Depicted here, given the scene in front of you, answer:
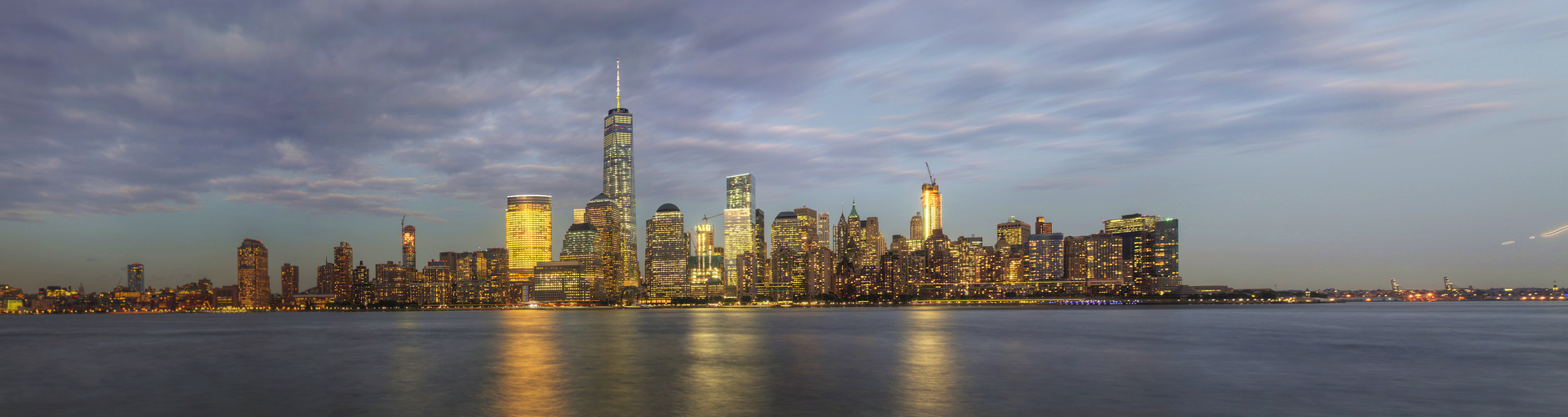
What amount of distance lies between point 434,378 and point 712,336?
48598 millimetres

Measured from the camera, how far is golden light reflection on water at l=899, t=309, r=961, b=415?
35.7 meters

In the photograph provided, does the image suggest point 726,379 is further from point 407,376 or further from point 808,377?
point 407,376

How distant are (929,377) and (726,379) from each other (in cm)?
1168

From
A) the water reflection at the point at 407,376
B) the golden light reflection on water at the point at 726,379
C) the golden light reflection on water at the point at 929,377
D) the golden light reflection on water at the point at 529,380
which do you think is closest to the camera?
the golden light reflection on water at the point at 929,377

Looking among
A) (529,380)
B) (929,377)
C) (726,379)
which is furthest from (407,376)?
(929,377)

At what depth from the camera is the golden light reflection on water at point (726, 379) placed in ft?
118

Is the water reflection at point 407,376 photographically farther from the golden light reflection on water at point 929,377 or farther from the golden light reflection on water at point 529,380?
the golden light reflection on water at point 929,377

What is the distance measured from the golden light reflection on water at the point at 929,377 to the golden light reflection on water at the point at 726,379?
273 inches

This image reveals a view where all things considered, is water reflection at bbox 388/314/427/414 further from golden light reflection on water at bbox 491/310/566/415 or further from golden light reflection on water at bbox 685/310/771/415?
golden light reflection on water at bbox 685/310/771/415

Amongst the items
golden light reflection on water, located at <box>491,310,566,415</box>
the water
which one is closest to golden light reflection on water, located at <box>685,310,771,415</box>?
the water

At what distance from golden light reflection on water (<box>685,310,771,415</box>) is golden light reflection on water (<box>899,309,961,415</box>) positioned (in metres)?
6.94

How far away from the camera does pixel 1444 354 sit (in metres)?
65.6

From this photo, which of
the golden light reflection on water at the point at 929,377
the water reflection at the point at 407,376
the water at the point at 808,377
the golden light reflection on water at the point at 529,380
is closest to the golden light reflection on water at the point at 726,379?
the water at the point at 808,377

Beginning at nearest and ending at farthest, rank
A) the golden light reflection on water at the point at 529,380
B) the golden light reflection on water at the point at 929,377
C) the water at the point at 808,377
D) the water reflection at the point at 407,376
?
the golden light reflection on water at the point at 929,377, the golden light reflection on water at the point at 529,380, the water at the point at 808,377, the water reflection at the point at 407,376
